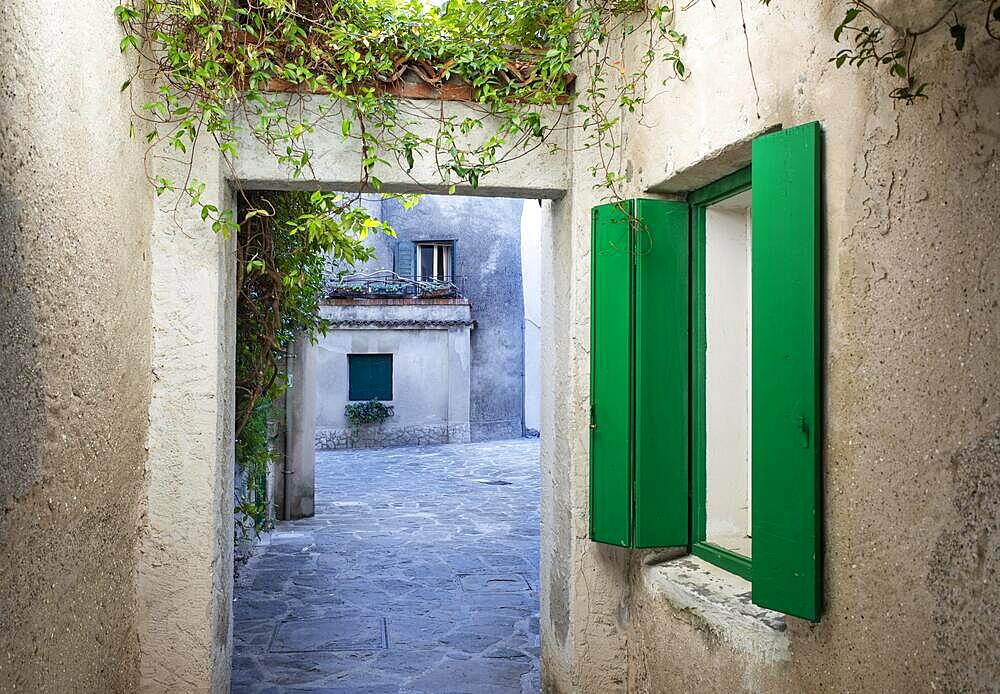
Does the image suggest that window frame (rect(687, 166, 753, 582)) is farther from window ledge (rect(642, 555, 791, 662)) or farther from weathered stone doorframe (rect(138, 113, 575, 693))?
weathered stone doorframe (rect(138, 113, 575, 693))

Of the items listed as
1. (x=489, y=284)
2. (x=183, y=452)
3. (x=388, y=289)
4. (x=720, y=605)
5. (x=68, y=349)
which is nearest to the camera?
(x=68, y=349)

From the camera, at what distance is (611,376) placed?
3.37 meters

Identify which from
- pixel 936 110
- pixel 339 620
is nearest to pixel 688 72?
pixel 936 110

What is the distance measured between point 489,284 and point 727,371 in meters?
17.1

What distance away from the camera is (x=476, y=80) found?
140 inches

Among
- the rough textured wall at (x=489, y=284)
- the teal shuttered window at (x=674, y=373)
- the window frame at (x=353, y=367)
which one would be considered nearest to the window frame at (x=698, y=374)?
the teal shuttered window at (x=674, y=373)

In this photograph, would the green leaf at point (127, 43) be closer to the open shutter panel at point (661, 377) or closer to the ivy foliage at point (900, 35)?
the open shutter panel at point (661, 377)

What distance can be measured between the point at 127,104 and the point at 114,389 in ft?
3.69

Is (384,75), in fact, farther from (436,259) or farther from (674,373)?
(436,259)

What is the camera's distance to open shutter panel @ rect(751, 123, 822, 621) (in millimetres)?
2295

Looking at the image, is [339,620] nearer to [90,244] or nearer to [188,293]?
[188,293]

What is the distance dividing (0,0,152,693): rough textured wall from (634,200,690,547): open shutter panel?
6.73ft

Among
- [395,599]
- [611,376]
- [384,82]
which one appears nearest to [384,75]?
[384,82]

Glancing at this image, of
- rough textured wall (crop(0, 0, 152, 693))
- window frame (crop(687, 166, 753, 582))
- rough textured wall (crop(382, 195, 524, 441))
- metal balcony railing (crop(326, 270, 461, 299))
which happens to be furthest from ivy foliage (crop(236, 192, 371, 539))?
rough textured wall (crop(382, 195, 524, 441))
